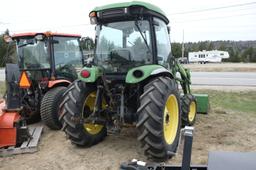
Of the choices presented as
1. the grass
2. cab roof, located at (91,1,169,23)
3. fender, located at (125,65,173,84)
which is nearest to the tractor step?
fender, located at (125,65,173,84)

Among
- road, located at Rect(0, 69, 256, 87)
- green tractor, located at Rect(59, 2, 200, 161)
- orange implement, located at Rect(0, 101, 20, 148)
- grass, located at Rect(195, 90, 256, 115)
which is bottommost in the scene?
road, located at Rect(0, 69, 256, 87)

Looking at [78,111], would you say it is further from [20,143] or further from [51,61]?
[51,61]

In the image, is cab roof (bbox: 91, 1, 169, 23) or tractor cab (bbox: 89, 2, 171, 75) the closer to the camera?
cab roof (bbox: 91, 1, 169, 23)

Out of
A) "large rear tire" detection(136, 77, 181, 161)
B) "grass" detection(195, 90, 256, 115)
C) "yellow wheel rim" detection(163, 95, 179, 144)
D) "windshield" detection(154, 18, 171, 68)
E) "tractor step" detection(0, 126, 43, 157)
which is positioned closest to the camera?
"large rear tire" detection(136, 77, 181, 161)

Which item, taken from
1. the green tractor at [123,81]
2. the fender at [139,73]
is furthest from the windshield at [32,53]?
the fender at [139,73]

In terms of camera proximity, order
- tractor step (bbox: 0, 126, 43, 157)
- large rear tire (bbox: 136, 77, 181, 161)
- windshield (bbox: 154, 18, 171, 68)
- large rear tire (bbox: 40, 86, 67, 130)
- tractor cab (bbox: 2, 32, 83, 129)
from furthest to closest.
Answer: tractor cab (bbox: 2, 32, 83, 129), large rear tire (bbox: 40, 86, 67, 130), windshield (bbox: 154, 18, 171, 68), tractor step (bbox: 0, 126, 43, 157), large rear tire (bbox: 136, 77, 181, 161)

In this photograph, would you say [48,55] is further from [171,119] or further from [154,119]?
[154,119]

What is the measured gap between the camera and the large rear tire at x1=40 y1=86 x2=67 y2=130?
6.20 meters

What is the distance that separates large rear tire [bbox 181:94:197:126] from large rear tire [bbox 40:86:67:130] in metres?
2.46

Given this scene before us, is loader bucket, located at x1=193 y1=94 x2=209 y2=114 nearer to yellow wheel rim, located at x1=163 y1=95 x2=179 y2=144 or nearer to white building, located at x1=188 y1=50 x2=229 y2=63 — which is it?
yellow wheel rim, located at x1=163 y1=95 x2=179 y2=144

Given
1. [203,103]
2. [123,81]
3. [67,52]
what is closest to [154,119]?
[123,81]

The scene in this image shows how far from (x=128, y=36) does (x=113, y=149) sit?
6.18 feet

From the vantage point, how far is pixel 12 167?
466cm

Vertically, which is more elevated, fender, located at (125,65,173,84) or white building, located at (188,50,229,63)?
fender, located at (125,65,173,84)
